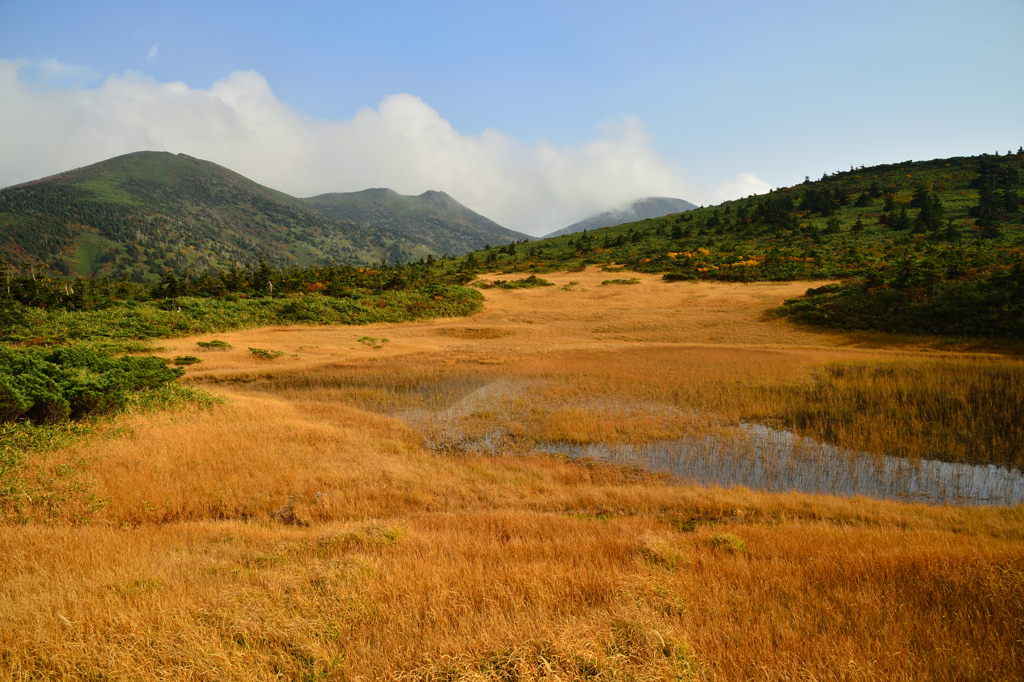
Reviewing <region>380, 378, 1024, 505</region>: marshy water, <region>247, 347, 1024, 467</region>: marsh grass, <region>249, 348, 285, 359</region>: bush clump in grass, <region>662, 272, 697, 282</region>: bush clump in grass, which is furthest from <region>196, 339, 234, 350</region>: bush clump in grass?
<region>662, 272, 697, 282</region>: bush clump in grass

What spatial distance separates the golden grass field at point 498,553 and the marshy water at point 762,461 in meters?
0.29

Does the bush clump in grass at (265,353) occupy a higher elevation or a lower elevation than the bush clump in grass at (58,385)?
lower

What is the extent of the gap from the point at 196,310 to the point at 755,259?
162ft

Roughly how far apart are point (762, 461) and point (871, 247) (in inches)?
1868

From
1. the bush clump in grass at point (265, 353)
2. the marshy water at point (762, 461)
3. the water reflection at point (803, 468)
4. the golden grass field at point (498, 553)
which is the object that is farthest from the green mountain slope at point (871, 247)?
the bush clump in grass at point (265, 353)

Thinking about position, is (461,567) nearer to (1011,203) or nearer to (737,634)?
(737,634)

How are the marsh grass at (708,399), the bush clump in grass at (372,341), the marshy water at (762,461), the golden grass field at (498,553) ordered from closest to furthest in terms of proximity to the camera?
the golden grass field at (498,553), the marshy water at (762,461), the marsh grass at (708,399), the bush clump in grass at (372,341)

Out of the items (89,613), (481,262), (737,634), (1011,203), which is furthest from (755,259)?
(89,613)

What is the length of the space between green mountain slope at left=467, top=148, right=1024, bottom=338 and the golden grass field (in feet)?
36.2

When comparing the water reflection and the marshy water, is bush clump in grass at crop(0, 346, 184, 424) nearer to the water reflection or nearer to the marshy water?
the marshy water

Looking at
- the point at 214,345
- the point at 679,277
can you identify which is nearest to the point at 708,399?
the point at 214,345

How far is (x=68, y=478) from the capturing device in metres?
7.30

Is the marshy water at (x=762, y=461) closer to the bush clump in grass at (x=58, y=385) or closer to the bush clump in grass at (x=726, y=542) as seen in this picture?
the bush clump in grass at (x=726, y=542)

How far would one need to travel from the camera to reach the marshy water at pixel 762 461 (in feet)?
26.6
